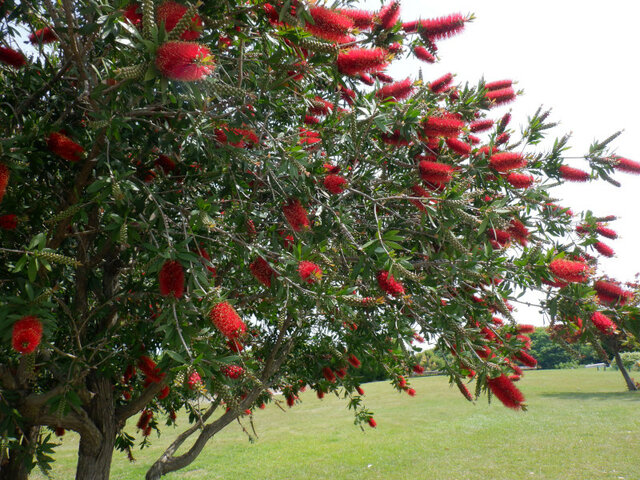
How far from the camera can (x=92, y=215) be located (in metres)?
3.04

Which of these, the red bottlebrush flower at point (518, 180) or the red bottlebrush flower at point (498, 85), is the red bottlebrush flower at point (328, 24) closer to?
the red bottlebrush flower at point (518, 180)

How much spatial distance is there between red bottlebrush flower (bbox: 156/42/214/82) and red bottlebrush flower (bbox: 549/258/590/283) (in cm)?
198

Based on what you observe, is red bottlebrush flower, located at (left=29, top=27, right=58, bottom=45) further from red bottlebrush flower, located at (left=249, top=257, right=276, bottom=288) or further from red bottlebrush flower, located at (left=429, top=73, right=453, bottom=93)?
red bottlebrush flower, located at (left=429, top=73, right=453, bottom=93)

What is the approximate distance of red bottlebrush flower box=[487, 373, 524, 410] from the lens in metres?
2.26

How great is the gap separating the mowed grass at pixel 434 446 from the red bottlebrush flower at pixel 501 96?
701 centimetres

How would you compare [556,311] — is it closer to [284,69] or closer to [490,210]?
[490,210]

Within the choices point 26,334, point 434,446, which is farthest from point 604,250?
point 434,446

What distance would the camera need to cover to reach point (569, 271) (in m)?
2.30

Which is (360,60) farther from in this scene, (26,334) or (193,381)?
(26,334)

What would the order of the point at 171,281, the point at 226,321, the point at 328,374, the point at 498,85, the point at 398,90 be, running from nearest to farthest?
1. the point at 226,321
2. the point at 171,281
3. the point at 398,90
4. the point at 498,85
5. the point at 328,374

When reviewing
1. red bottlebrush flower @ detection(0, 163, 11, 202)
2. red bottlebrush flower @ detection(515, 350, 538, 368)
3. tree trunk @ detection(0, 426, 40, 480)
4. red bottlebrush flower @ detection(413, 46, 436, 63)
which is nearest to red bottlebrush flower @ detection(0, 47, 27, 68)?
red bottlebrush flower @ detection(0, 163, 11, 202)

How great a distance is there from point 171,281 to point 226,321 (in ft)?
1.14

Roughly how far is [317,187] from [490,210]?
94cm

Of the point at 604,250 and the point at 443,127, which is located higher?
the point at 443,127
